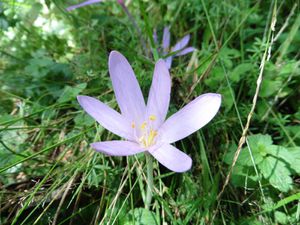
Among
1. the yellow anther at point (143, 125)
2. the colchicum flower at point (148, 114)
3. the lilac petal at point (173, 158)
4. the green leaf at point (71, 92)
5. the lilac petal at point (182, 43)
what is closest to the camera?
the lilac petal at point (173, 158)

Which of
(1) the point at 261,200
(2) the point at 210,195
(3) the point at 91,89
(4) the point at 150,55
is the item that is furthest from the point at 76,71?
(1) the point at 261,200

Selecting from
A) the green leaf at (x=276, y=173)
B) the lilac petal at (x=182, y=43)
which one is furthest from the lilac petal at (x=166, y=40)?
the green leaf at (x=276, y=173)

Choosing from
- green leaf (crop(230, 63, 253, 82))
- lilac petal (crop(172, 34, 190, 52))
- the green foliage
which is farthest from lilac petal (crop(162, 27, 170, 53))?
the green foliage

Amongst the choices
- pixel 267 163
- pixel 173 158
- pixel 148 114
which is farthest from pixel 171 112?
pixel 173 158

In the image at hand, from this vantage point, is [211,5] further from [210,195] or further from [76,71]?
[210,195]

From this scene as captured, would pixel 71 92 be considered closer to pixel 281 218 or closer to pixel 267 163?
pixel 267 163

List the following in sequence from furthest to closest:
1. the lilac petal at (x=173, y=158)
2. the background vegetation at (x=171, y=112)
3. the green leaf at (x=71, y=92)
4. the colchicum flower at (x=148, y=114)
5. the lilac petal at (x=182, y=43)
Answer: the lilac petal at (x=182, y=43), the green leaf at (x=71, y=92), the background vegetation at (x=171, y=112), the colchicum flower at (x=148, y=114), the lilac petal at (x=173, y=158)

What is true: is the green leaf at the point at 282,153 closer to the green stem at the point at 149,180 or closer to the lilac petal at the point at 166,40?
the green stem at the point at 149,180
